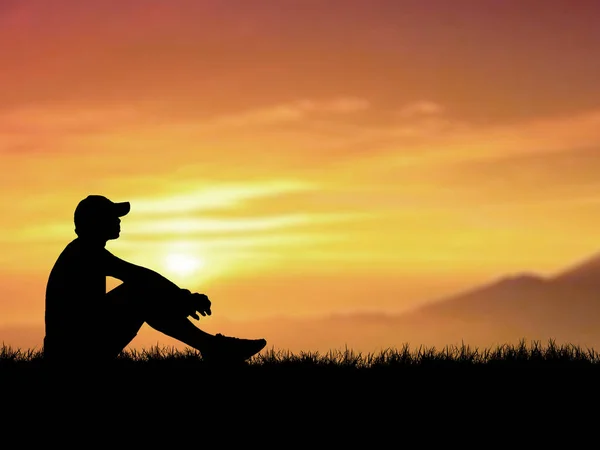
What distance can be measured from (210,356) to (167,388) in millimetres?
966

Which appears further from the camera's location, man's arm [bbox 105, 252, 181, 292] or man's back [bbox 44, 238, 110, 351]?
man's arm [bbox 105, 252, 181, 292]

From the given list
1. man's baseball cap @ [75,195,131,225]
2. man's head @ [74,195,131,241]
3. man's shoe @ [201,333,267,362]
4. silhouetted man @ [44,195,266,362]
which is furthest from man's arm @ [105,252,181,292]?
man's shoe @ [201,333,267,362]

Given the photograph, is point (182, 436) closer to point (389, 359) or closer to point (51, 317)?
point (51, 317)

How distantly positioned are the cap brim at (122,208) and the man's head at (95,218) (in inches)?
2.8

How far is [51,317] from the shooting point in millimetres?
10133

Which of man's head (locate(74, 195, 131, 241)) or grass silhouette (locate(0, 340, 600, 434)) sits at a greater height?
man's head (locate(74, 195, 131, 241))

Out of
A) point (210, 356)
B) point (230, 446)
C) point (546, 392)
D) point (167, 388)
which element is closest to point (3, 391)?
point (167, 388)

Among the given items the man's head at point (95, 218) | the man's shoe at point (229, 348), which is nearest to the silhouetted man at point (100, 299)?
the man's head at point (95, 218)

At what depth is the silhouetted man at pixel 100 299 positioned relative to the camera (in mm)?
10023

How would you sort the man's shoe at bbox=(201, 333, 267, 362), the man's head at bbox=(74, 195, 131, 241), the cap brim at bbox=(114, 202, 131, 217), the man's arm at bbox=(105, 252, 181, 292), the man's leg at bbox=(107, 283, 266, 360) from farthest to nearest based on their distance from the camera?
the man's shoe at bbox=(201, 333, 267, 362)
the man's leg at bbox=(107, 283, 266, 360)
the cap brim at bbox=(114, 202, 131, 217)
the man's arm at bbox=(105, 252, 181, 292)
the man's head at bbox=(74, 195, 131, 241)

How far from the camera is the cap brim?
34.0ft

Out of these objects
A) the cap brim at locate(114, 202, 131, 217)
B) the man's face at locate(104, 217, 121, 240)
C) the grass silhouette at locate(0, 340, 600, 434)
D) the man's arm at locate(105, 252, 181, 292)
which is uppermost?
the cap brim at locate(114, 202, 131, 217)

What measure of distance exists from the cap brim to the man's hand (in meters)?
1.07

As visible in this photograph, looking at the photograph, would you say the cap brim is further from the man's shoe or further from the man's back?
the man's shoe
